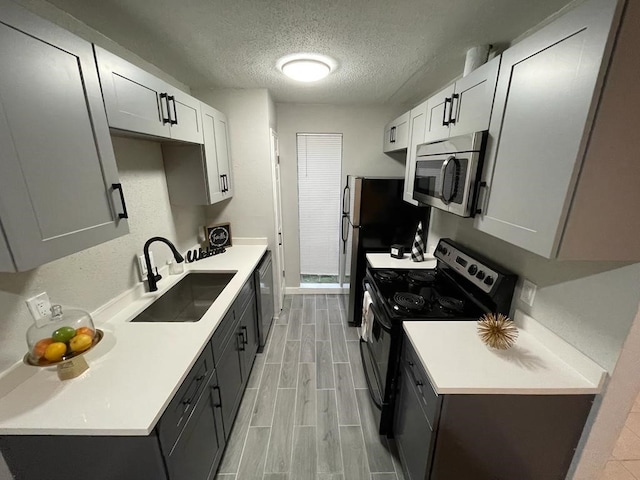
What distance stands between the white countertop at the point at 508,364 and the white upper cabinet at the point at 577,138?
520mm

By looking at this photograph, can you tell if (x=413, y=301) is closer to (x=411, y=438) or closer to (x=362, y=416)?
(x=411, y=438)

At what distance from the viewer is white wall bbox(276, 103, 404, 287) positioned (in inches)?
121

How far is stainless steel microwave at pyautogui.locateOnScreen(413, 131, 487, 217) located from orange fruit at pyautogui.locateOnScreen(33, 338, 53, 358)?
1.83 metres

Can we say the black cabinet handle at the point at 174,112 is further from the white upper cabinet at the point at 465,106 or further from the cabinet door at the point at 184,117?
the white upper cabinet at the point at 465,106

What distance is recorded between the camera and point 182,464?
1.05 m

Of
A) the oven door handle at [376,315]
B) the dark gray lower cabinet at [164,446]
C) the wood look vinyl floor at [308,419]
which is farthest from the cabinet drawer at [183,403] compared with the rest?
the oven door handle at [376,315]

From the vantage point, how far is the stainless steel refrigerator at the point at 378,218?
2.55 metres

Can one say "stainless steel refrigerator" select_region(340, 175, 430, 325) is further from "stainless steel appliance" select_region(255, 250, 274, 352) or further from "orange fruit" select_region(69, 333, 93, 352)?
"orange fruit" select_region(69, 333, 93, 352)

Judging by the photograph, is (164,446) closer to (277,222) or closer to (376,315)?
(376,315)

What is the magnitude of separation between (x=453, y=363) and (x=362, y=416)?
111 cm

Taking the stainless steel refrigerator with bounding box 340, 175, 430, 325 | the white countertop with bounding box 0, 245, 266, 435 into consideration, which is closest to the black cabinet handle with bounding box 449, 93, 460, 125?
the stainless steel refrigerator with bounding box 340, 175, 430, 325

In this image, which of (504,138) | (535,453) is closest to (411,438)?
(535,453)

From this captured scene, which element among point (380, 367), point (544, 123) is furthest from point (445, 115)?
point (380, 367)

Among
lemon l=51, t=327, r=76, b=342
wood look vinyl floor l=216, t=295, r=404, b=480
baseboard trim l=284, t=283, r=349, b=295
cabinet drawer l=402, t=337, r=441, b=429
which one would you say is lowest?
wood look vinyl floor l=216, t=295, r=404, b=480
